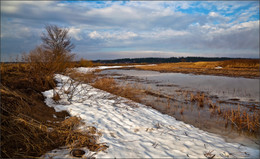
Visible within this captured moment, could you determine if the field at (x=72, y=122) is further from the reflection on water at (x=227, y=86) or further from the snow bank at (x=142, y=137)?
the reflection on water at (x=227, y=86)

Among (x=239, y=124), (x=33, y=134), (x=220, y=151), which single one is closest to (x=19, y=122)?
(x=33, y=134)

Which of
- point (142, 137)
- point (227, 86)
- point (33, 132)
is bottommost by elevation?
point (142, 137)

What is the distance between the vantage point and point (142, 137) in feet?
12.8

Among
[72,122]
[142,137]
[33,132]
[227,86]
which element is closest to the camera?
[33,132]

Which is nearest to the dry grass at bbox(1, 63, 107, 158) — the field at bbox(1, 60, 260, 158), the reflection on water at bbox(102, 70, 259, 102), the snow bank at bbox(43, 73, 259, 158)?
the field at bbox(1, 60, 260, 158)

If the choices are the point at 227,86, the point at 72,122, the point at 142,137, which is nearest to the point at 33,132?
the point at 72,122

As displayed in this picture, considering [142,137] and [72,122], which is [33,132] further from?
[142,137]

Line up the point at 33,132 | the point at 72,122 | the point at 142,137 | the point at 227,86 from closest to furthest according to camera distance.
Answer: the point at 33,132 < the point at 142,137 < the point at 72,122 < the point at 227,86

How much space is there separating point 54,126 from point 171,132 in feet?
10.1

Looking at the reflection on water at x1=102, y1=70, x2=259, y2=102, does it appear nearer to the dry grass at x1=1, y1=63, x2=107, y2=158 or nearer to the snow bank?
the snow bank

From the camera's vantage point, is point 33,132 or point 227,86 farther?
point 227,86

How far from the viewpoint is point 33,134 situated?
311 centimetres

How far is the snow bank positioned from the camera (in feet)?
10.6

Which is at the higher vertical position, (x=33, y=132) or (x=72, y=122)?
(x=33, y=132)
